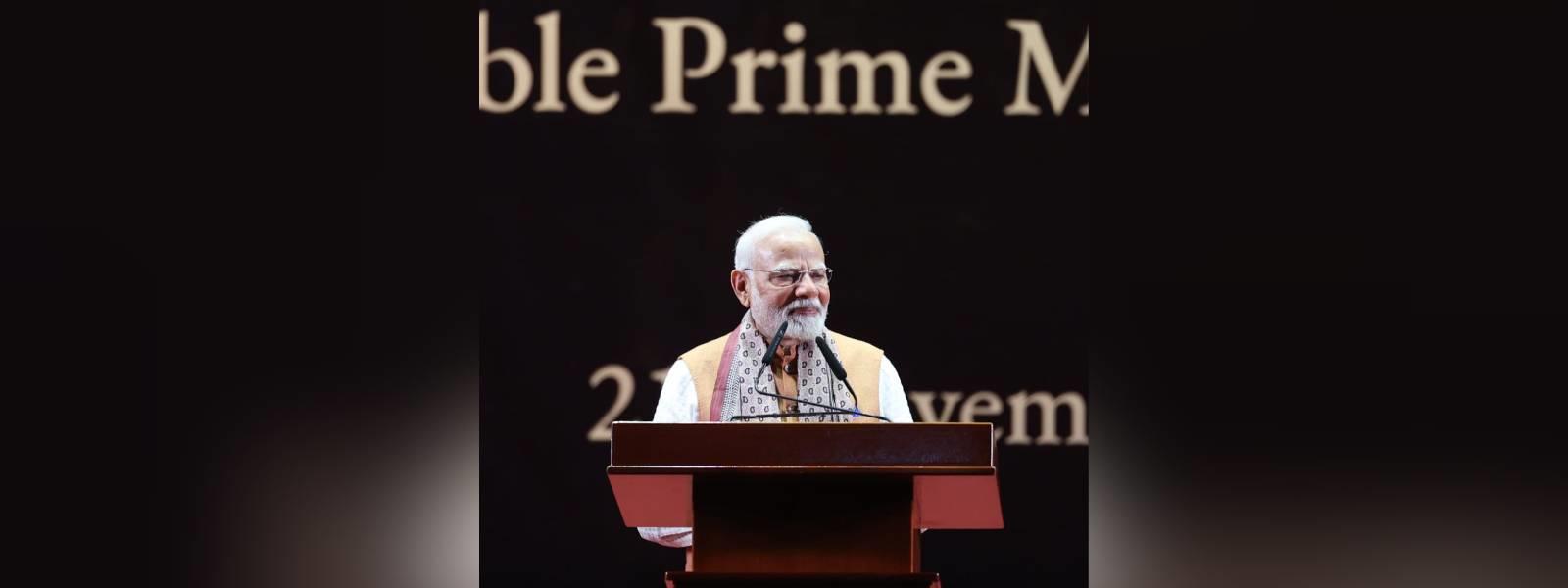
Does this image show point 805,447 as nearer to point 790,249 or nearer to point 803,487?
point 803,487

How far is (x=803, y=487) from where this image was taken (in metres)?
3.04

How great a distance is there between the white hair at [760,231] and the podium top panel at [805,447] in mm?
1358

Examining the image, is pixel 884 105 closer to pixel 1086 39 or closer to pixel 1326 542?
pixel 1086 39

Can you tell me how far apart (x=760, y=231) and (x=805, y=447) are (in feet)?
4.71

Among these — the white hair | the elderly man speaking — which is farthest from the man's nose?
the white hair

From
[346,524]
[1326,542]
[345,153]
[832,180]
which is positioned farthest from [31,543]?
[1326,542]

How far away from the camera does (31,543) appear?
4.27m

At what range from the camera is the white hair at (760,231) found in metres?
4.29

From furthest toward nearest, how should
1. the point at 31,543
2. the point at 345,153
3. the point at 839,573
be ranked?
the point at 345,153, the point at 31,543, the point at 839,573

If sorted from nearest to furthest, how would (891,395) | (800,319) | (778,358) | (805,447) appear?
(805,447)
(800,319)
(778,358)
(891,395)

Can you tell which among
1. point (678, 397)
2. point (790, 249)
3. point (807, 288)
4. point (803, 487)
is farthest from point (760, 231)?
point (803, 487)

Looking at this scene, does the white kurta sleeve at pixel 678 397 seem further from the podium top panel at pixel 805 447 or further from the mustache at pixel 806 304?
the podium top panel at pixel 805 447

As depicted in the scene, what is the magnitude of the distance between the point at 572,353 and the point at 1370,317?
214 cm

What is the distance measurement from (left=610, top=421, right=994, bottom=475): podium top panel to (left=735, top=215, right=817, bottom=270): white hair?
1.36 metres
